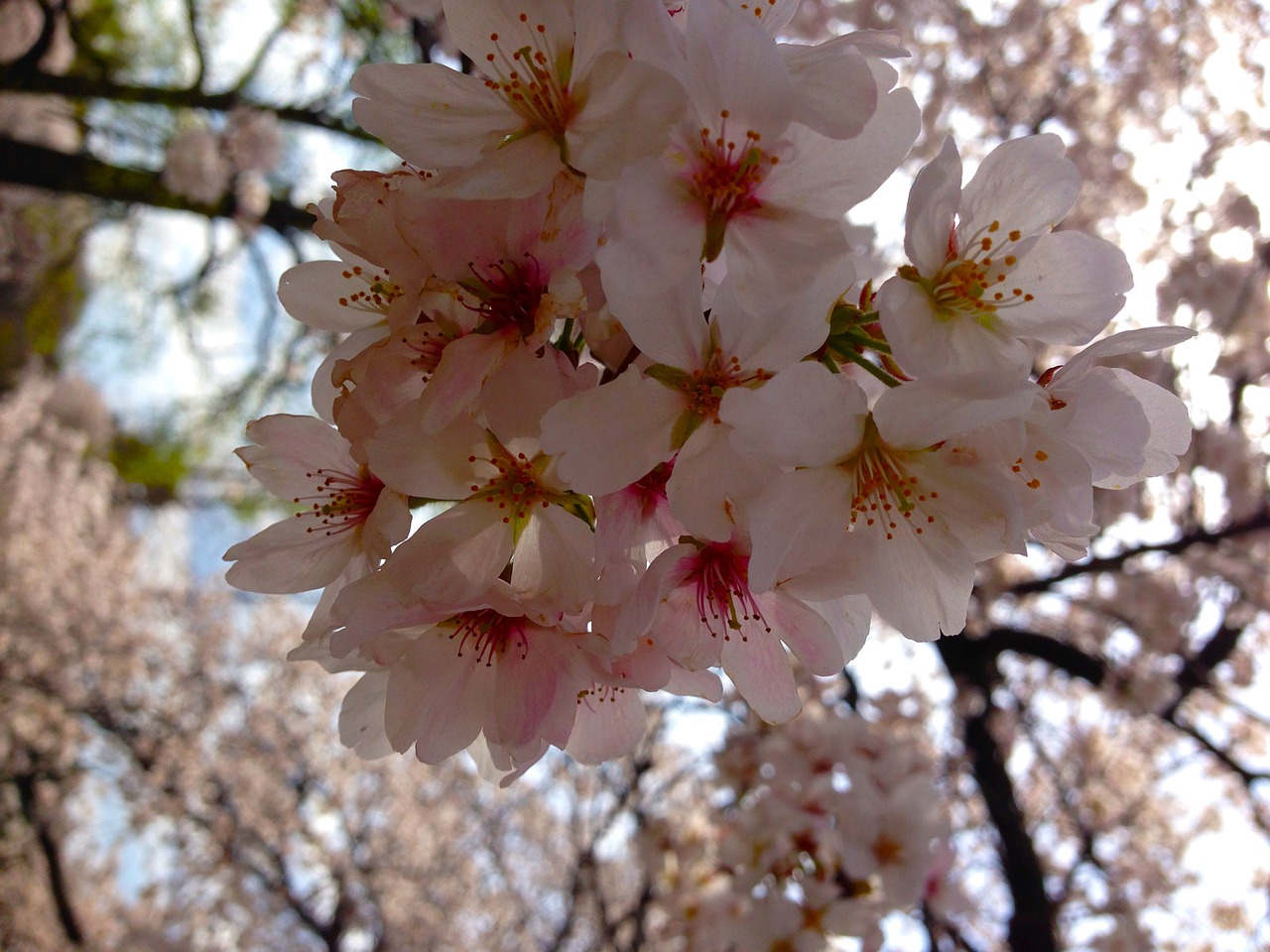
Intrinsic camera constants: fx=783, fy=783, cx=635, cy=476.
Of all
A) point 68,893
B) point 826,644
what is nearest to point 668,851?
point 826,644

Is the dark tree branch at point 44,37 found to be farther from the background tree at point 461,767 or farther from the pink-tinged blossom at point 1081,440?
the pink-tinged blossom at point 1081,440

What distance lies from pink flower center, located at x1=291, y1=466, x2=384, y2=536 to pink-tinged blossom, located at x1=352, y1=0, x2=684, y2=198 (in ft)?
0.79

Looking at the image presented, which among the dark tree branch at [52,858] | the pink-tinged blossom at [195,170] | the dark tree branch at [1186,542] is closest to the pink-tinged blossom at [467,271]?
the dark tree branch at [1186,542]

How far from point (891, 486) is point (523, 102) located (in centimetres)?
33

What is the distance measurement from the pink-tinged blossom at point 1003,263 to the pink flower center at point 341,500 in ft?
1.27

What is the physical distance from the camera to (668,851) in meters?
2.50

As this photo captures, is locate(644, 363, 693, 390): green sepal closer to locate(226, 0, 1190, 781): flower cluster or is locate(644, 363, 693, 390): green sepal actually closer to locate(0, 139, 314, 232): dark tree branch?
locate(226, 0, 1190, 781): flower cluster

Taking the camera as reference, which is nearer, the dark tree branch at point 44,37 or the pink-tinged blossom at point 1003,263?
the pink-tinged blossom at point 1003,263

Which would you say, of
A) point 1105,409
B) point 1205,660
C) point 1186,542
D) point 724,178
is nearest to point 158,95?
point 724,178

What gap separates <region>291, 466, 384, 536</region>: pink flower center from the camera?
1.94ft

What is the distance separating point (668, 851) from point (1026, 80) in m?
3.78

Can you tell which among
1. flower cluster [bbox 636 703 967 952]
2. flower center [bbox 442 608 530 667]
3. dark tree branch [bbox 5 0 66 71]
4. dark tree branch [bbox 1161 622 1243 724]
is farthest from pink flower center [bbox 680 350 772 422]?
dark tree branch [bbox 5 0 66 71]

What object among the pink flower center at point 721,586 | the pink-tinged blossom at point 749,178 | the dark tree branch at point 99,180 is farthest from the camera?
the dark tree branch at point 99,180

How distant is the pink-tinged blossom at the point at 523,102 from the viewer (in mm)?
412
